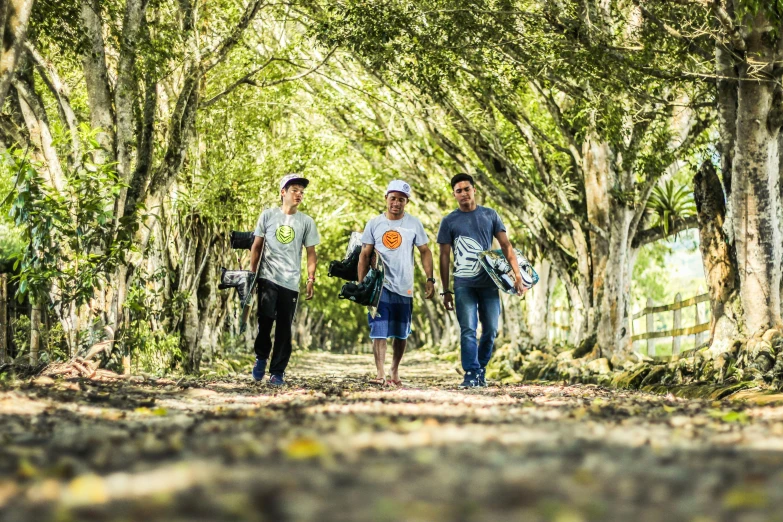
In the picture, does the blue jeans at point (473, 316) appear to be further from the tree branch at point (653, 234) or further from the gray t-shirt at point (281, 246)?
the tree branch at point (653, 234)

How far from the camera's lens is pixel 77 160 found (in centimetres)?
960

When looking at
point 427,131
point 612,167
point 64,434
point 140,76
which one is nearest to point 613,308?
point 612,167

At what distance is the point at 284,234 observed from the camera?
9.78 m

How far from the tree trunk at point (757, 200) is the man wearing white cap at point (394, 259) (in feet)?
10.8

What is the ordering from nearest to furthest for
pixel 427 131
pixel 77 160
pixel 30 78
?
pixel 77 160 → pixel 30 78 → pixel 427 131

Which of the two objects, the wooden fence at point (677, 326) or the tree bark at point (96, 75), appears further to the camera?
the wooden fence at point (677, 326)

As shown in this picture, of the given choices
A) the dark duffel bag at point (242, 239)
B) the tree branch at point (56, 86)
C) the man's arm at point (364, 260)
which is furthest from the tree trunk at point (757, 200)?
the tree branch at point (56, 86)

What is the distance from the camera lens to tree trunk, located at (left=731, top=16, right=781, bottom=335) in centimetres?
947

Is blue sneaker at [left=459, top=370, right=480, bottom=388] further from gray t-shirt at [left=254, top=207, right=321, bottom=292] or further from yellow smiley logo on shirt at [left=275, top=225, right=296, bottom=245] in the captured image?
yellow smiley logo on shirt at [left=275, top=225, right=296, bottom=245]

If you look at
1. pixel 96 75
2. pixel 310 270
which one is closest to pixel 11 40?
pixel 96 75

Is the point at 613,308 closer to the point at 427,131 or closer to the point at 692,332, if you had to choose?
the point at 692,332

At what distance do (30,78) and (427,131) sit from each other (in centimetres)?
1085

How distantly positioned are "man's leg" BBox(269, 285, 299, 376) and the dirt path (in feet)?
12.6

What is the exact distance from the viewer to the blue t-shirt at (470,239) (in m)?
9.71
